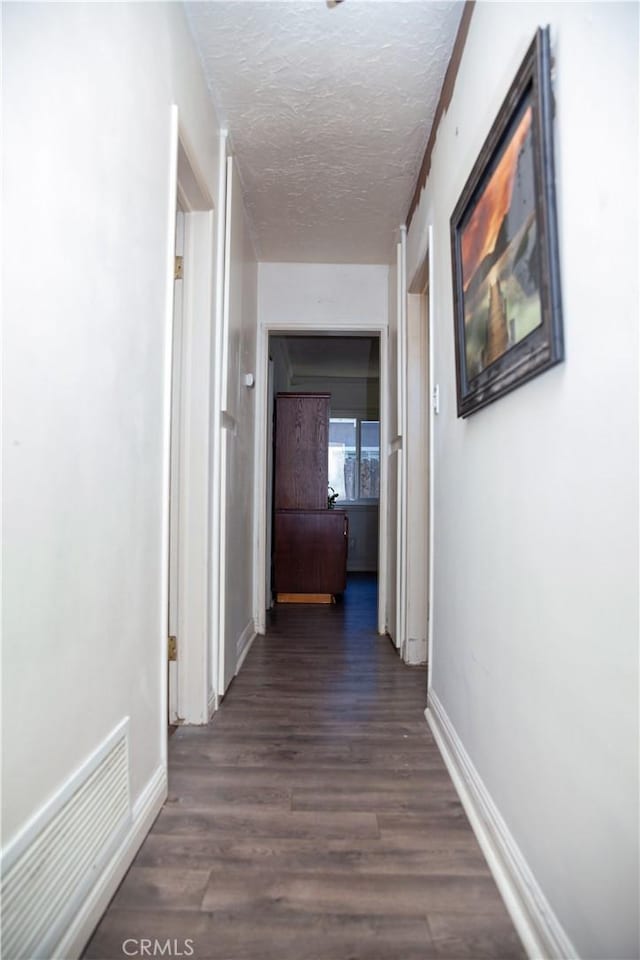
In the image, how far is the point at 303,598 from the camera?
4.84 meters

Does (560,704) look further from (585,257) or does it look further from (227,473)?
(227,473)

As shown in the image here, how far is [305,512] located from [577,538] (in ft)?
12.7

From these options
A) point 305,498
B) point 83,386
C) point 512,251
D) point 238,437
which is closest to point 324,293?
point 238,437

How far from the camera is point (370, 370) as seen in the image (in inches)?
272

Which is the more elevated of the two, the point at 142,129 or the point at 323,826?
the point at 142,129

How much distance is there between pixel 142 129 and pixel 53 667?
1.33 m

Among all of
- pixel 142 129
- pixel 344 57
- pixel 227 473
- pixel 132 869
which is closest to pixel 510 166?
pixel 142 129

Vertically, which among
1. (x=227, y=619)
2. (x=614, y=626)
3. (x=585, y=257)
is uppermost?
(x=585, y=257)

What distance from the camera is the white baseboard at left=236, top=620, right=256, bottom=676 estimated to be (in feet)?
9.63

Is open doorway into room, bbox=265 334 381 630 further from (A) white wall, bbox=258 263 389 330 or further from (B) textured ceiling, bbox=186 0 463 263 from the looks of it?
(B) textured ceiling, bbox=186 0 463 263

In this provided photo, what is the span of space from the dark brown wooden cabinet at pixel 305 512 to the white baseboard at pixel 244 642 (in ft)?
3.88

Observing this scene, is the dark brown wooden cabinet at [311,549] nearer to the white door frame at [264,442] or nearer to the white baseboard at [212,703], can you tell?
the white door frame at [264,442]

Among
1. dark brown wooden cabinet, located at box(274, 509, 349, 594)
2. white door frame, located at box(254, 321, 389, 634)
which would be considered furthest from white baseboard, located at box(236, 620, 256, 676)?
dark brown wooden cabinet, located at box(274, 509, 349, 594)

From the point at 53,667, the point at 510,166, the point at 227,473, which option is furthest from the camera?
the point at 227,473
